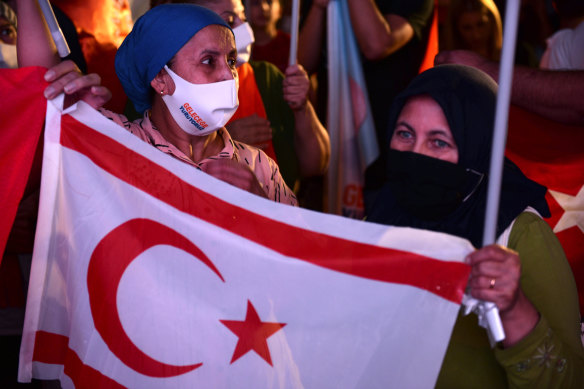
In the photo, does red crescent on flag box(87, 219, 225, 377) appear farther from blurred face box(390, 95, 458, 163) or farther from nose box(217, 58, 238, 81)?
blurred face box(390, 95, 458, 163)

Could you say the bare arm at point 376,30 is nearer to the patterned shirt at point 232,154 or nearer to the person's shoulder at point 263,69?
the person's shoulder at point 263,69

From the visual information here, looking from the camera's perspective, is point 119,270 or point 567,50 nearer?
point 119,270

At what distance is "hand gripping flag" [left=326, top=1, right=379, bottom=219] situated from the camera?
12.4 feet

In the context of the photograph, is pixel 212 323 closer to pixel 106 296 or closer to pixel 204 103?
pixel 106 296

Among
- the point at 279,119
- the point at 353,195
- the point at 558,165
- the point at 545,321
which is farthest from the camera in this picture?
the point at 353,195

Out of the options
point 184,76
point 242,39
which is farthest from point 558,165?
point 184,76

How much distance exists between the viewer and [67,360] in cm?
204

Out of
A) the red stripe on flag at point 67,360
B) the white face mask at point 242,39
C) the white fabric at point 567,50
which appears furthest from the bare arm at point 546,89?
the red stripe on flag at point 67,360

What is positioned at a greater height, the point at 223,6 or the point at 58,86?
the point at 223,6

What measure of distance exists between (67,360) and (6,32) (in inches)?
80.7

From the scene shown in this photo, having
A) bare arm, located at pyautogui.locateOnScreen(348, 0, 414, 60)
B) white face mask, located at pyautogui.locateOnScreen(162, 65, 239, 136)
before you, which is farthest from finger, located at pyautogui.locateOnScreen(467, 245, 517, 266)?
bare arm, located at pyautogui.locateOnScreen(348, 0, 414, 60)

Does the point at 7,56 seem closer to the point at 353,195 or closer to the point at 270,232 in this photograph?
the point at 270,232

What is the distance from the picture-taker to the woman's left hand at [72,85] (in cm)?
199

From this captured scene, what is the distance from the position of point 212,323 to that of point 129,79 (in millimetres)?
974
